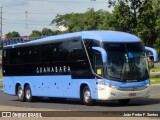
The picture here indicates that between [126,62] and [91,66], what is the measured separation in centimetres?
160

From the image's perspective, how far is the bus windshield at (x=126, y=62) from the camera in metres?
22.2

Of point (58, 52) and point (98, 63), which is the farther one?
point (58, 52)

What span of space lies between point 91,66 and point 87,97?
152 cm

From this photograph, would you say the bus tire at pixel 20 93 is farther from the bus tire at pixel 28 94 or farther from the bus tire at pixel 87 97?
the bus tire at pixel 87 97

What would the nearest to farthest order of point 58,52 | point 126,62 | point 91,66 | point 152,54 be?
point 126,62 < point 91,66 < point 152,54 < point 58,52

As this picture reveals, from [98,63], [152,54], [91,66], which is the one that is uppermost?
[152,54]

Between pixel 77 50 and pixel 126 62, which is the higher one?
pixel 77 50

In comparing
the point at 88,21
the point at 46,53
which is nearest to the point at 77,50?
the point at 46,53

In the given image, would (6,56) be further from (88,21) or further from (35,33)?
(35,33)

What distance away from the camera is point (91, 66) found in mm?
22828

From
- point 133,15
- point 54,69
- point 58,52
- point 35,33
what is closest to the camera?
point 58,52

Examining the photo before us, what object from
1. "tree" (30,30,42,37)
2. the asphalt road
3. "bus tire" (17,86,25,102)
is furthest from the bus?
"tree" (30,30,42,37)

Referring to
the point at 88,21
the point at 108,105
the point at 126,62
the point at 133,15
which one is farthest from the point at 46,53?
the point at 88,21

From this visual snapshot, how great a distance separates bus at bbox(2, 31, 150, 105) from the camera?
72.8 feet
